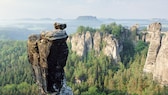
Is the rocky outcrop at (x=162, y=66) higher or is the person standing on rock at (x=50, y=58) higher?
the person standing on rock at (x=50, y=58)

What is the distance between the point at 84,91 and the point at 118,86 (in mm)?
4329

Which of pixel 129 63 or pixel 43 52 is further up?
pixel 43 52

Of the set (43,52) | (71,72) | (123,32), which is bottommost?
(71,72)

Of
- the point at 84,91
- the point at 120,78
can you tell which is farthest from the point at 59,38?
the point at 120,78

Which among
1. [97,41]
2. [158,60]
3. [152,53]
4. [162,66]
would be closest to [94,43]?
[97,41]

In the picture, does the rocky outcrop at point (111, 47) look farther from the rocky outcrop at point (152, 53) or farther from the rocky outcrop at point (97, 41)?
the rocky outcrop at point (152, 53)

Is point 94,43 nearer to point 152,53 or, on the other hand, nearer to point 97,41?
point 97,41

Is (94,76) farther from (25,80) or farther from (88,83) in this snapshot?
(25,80)

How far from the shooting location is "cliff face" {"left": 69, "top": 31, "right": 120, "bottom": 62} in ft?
180

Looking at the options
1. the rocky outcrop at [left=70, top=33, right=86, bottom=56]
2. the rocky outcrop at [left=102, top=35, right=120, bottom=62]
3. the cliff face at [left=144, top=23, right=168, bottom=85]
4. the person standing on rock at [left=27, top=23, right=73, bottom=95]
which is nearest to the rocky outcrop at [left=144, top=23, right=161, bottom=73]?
the cliff face at [left=144, top=23, right=168, bottom=85]

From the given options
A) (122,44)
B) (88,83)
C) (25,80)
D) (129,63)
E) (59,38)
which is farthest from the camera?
(122,44)

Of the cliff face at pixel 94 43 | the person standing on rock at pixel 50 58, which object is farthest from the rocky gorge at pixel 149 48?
the person standing on rock at pixel 50 58

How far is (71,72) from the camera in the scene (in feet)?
161

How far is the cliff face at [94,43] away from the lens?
54750mm
